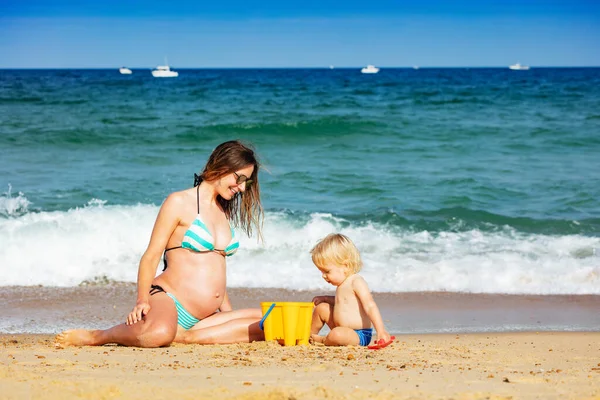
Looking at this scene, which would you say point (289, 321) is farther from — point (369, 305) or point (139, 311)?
point (139, 311)

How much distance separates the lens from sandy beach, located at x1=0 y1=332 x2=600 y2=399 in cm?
339

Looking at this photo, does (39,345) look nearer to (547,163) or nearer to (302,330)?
(302,330)

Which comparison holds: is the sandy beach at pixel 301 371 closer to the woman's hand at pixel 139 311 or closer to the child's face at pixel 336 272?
the woman's hand at pixel 139 311

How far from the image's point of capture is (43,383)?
11.6 feet

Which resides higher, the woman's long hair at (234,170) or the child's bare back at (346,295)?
the woman's long hair at (234,170)

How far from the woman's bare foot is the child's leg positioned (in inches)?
60.7

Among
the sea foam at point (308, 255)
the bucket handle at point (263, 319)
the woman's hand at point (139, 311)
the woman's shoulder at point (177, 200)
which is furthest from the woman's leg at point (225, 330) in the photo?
the sea foam at point (308, 255)

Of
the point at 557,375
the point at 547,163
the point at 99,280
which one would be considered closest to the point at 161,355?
the point at 557,375

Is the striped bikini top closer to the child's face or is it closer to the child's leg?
the child's face

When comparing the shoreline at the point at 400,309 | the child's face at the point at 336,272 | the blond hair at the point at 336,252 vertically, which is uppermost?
the blond hair at the point at 336,252

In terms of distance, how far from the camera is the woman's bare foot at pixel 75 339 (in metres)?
4.80

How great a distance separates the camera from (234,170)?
4.90 metres

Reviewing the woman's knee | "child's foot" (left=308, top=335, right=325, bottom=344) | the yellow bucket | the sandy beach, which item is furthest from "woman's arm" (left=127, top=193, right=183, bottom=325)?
"child's foot" (left=308, top=335, right=325, bottom=344)

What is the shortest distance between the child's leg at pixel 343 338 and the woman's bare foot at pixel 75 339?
154 cm
